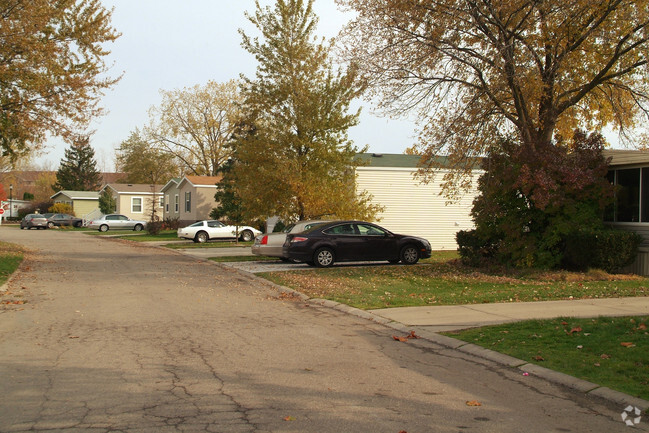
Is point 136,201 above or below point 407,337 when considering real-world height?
above

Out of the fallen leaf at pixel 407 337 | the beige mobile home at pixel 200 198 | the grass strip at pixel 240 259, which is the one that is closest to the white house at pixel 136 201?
the beige mobile home at pixel 200 198

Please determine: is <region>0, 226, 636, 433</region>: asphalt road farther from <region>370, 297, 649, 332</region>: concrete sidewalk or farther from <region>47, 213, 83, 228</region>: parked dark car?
<region>47, 213, 83, 228</region>: parked dark car

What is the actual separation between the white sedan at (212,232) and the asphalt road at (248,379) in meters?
23.7

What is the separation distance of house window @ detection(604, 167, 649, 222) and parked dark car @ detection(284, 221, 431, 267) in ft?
19.7

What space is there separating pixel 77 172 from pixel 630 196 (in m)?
83.4

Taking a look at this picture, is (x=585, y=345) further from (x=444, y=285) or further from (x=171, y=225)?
(x=171, y=225)

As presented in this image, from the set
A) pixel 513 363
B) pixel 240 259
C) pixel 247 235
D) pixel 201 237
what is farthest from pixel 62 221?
pixel 513 363

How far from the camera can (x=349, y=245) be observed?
19.0 meters

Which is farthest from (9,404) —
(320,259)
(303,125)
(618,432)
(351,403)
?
(303,125)

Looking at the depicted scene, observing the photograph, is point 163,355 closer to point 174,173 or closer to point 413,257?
point 413,257

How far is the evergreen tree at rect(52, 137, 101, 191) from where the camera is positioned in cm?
8650

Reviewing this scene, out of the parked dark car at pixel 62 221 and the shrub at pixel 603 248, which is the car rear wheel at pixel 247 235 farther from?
the parked dark car at pixel 62 221

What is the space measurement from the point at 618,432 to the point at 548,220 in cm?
1253

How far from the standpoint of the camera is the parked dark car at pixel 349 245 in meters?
18.5
